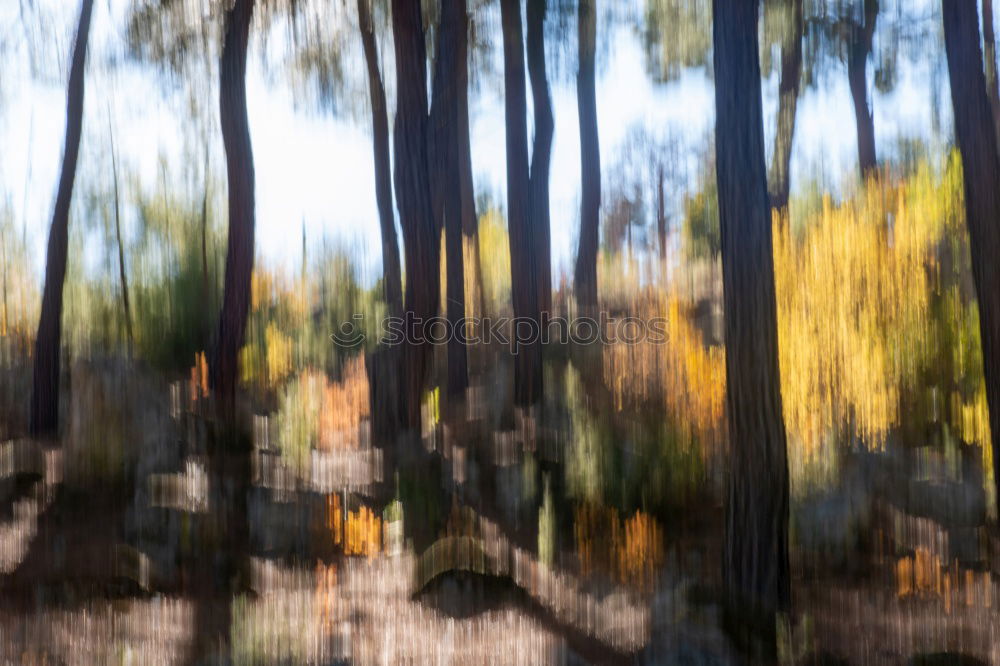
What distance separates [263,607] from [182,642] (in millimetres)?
290

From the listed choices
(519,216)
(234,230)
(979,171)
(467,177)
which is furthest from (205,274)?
(979,171)

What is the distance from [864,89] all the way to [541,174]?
4.63 feet

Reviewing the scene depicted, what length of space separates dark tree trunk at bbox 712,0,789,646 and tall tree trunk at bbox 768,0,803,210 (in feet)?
0.67

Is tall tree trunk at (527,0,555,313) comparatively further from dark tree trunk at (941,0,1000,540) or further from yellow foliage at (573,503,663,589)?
dark tree trunk at (941,0,1000,540)

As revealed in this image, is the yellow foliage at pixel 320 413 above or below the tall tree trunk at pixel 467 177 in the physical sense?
below

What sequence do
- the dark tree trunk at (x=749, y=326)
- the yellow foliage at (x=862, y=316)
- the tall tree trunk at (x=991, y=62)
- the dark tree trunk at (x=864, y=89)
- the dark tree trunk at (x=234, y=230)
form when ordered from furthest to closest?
1. the dark tree trunk at (x=234, y=230)
2. the dark tree trunk at (x=864, y=89)
3. the yellow foliage at (x=862, y=316)
4. the tall tree trunk at (x=991, y=62)
5. the dark tree trunk at (x=749, y=326)

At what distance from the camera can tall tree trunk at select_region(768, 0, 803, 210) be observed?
8.28 feet

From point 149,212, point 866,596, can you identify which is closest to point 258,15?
point 149,212

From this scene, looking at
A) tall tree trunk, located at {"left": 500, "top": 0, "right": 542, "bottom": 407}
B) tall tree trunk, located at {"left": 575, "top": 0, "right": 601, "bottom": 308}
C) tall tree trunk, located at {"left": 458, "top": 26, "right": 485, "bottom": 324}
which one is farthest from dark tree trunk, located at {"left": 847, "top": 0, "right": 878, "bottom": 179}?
tall tree trunk, located at {"left": 458, "top": 26, "right": 485, "bottom": 324}

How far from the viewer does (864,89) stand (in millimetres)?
2701

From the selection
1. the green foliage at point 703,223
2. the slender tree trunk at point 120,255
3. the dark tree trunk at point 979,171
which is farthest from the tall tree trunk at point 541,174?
the slender tree trunk at point 120,255

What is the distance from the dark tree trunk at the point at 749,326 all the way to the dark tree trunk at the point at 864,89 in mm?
629

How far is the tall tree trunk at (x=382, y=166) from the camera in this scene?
297 cm

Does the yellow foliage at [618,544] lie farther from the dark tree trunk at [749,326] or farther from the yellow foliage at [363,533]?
the yellow foliage at [363,533]
